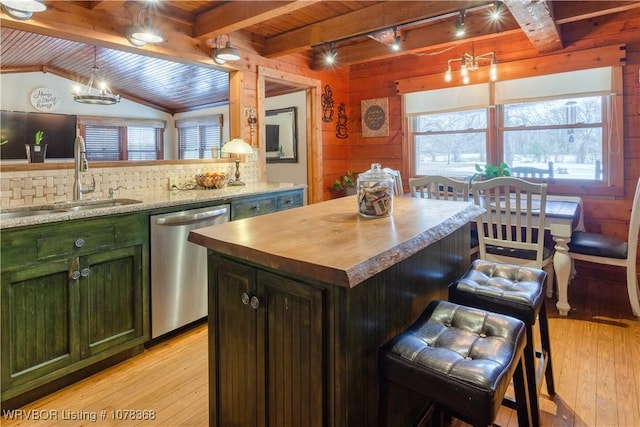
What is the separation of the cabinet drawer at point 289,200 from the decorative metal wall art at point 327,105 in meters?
1.70

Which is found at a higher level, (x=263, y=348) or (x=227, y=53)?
(x=227, y=53)

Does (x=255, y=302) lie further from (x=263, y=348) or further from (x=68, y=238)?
(x=68, y=238)

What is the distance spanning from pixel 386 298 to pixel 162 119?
14.6ft

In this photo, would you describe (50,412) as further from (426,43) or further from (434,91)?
(434,91)

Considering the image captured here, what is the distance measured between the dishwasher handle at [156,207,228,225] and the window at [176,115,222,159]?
8.15 ft

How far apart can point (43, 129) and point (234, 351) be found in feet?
11.3

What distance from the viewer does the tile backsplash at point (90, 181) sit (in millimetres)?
2244

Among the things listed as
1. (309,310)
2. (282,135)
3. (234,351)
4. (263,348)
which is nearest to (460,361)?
(309,310)

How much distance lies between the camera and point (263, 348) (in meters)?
1.27

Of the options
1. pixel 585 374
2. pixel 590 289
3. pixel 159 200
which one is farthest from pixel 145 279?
pixel 590 289

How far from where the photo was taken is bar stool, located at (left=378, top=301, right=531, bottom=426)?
1.01 metres

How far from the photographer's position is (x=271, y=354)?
1255 millimetres

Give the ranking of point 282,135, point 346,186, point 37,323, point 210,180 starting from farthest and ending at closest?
point 282,135
point 346,186
point 210,180
point 37,323

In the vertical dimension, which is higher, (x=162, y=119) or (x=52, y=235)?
(x=162, y=119)
